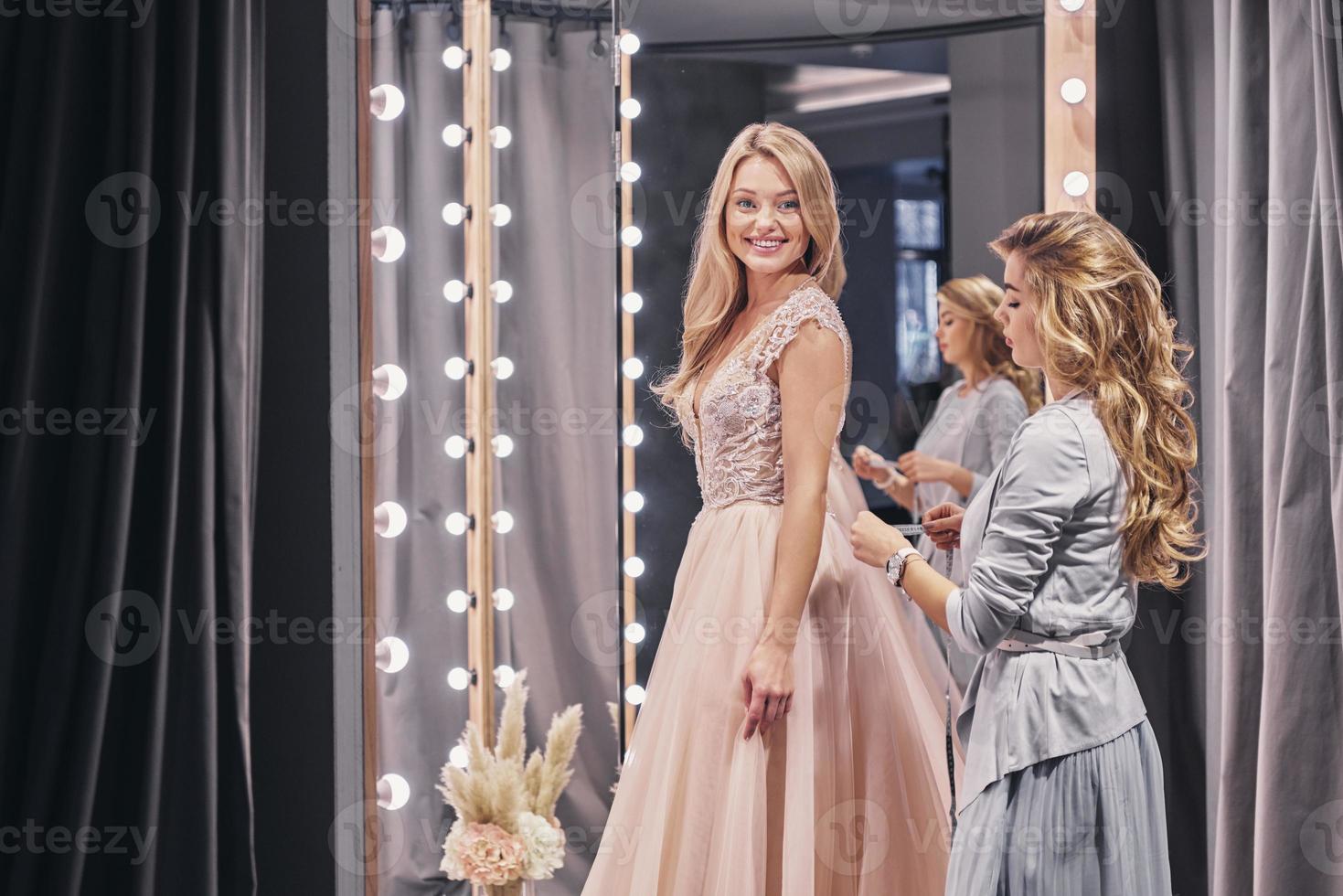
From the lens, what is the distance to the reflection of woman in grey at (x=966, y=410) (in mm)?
1920

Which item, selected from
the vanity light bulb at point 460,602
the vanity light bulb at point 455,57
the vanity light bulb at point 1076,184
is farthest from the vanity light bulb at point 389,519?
the vanity light bulb at point 1076,184

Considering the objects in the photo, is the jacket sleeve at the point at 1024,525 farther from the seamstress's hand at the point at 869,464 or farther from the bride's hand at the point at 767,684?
the seamstress's hand at the point at 869,464

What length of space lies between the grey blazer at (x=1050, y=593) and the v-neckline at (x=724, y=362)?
455mm

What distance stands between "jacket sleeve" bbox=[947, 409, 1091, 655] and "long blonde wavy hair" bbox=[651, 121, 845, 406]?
53cm

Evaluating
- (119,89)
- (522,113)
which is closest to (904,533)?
(522,113)

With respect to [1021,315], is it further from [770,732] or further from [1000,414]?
[770,732]

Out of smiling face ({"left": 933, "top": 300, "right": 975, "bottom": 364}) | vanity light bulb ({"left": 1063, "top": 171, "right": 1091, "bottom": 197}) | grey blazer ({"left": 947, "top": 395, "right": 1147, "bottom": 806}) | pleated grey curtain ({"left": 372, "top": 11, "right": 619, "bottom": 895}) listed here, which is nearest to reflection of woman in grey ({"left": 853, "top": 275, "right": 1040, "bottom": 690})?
smiling face ({"left": 933, "top": 300, "right": 975, "bottom": 364})

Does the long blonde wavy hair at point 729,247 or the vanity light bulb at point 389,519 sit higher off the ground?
the long blonde wavy hair at point 729,247

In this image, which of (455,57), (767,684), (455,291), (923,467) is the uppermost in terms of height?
(455,57)

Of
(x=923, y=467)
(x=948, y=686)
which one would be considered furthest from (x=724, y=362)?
(x=948, y=686)

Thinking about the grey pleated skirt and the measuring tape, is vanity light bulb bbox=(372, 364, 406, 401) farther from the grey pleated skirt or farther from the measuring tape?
the grey pleated skirt

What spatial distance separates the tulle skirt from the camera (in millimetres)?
1602

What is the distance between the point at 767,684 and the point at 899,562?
0.27 m

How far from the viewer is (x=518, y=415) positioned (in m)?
2.54
